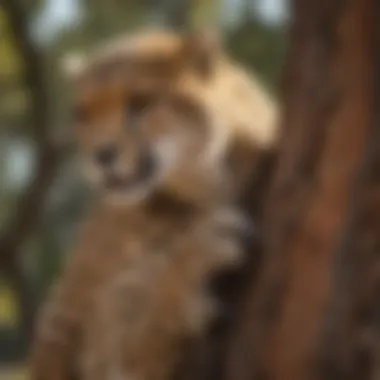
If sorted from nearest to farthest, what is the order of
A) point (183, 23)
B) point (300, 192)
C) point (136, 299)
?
point (300, 192)
point (136, 299)
point (183, 23)

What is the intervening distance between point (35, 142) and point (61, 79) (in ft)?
0.46

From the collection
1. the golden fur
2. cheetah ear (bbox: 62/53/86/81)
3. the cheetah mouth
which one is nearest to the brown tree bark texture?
the golden fur

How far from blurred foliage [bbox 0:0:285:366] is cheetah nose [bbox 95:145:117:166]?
0.40m

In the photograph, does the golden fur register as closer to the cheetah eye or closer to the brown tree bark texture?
the cheetah eye

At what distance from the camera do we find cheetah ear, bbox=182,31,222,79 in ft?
3.88

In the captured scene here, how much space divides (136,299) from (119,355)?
63mm

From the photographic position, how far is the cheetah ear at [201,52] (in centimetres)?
118

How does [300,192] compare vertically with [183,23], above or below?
below

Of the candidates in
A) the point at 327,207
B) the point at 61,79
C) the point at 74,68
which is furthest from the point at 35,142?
the point at 327,207

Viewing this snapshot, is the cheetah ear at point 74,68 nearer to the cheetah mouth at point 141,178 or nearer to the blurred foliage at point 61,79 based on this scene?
the cheetah mouth at point 141,178

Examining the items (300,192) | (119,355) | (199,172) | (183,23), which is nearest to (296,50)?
(300,192)

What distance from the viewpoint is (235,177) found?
1009mm

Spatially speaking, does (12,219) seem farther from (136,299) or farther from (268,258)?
(268,258)

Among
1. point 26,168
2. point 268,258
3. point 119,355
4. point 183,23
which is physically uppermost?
point 183,23
